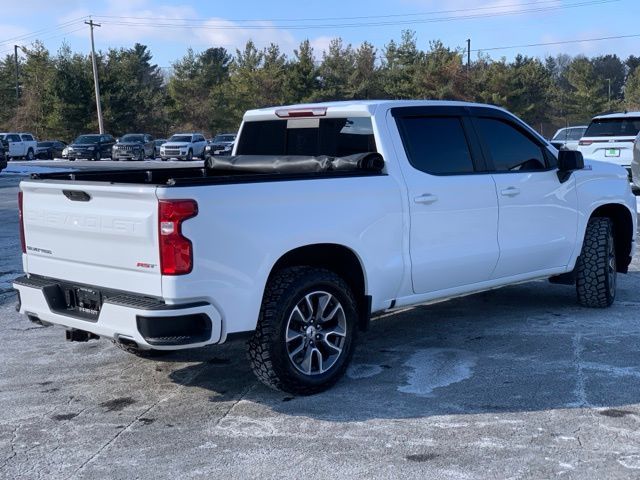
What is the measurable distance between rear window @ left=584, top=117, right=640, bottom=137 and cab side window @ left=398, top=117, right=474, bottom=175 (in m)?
13.6

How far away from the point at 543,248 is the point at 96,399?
12.6 ft

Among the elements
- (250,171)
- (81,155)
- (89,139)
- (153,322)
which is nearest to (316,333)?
(153,322)

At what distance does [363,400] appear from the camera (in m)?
5.23

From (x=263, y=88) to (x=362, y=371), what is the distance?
61585 millimetres

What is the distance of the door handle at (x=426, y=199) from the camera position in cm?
580

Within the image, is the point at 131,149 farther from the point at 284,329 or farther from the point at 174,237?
the point at 174,237

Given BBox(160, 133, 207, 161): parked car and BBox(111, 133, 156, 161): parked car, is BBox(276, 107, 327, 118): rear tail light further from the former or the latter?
BBox(111, 133, 156, 161): parked car

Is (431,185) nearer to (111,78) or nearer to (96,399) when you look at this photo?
(96,399)

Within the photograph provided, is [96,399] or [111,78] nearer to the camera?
[96,399]

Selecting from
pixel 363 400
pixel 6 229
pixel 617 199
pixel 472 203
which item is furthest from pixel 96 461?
pixel 6 229

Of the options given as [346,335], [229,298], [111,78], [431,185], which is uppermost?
[111,78]

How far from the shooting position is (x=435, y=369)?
585cm

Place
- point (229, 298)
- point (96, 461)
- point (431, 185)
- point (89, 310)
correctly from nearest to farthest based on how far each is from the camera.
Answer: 1. point (96, 461)
2. point (229, 298)
3. point (89, 310)
4. point (431, 185)

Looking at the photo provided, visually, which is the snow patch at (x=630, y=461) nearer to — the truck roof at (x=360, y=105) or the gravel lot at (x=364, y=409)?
the gravel lot at (x=364, y=409)
